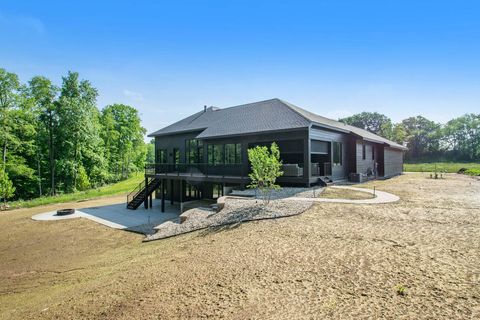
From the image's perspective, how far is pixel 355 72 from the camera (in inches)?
712

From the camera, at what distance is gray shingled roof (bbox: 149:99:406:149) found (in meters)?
16.3

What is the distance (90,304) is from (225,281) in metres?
2.76

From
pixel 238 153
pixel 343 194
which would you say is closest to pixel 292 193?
pixel 343 194

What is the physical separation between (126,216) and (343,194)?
598 inches

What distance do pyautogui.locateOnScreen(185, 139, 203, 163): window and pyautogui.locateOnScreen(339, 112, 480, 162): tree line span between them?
191 ft

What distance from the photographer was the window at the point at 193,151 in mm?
21938

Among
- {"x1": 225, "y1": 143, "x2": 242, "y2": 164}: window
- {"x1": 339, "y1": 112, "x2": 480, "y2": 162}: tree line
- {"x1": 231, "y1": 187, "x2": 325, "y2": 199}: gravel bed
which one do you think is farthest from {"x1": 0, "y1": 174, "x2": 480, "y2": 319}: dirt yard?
{"x1": 339, "y1": 112, "x2": 480, "y2": 162}: tree line

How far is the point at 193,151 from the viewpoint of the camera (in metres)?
22.5

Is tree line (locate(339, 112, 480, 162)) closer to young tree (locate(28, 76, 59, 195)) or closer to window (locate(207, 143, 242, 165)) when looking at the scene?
window (locate(207, 143, 242, 165))

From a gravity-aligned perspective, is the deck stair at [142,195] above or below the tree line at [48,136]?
below

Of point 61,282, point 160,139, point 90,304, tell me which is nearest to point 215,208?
point 61,282

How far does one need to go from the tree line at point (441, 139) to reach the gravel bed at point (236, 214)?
6217cm

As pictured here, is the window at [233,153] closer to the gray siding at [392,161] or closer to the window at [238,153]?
the window at [238,153]

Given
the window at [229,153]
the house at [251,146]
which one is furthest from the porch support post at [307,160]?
the window at [229,153]
